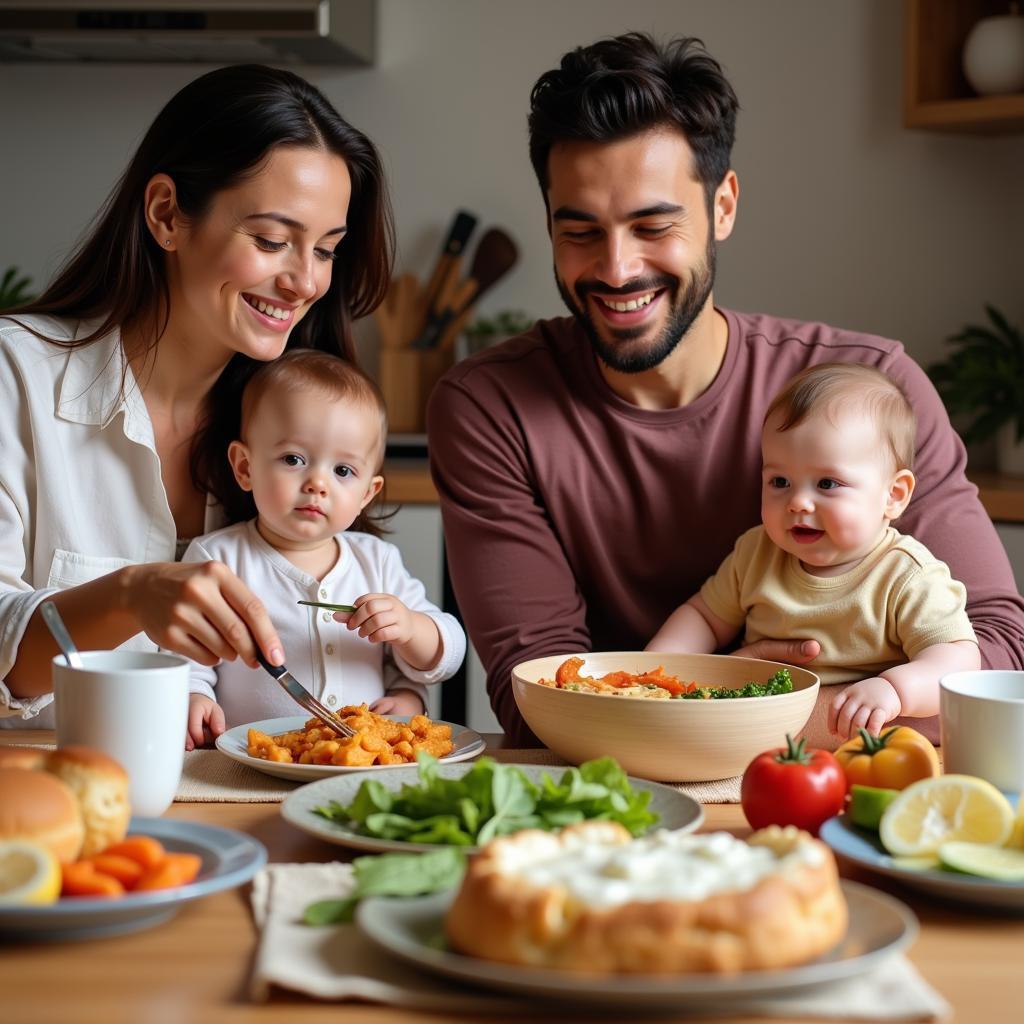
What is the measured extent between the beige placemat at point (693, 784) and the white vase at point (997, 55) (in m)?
2.57

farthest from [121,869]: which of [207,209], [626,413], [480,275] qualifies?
[480,275]

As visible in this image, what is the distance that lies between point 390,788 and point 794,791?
1.14 feet

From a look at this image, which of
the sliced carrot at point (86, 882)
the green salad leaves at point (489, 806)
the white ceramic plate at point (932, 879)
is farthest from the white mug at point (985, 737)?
the sliced carrot at point (86, 882)

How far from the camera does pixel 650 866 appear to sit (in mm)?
803

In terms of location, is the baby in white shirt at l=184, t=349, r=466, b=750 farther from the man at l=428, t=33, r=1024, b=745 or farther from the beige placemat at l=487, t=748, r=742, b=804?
the beige placemat at l=487, t=748, r=742, b=804

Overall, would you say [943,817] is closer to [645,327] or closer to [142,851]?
[142,851]

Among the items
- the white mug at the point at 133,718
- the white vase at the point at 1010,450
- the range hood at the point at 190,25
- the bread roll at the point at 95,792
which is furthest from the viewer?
the white vase at the point at 1010,450

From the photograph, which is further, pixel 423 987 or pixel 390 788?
pixel 390 788

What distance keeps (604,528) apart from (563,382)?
0.77 feet

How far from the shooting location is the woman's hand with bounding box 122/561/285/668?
1285 millimetres

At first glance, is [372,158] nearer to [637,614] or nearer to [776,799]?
[637,614]

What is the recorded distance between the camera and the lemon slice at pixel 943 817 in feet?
3.26

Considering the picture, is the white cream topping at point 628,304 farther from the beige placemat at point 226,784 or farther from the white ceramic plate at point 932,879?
the white ceramic plate at point 932,879

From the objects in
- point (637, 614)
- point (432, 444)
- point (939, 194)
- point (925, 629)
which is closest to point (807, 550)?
point (925, 629)
